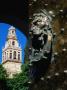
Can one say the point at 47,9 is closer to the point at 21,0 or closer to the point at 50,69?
the point at 50,69

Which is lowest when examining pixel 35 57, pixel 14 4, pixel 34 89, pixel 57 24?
pixel 34 89

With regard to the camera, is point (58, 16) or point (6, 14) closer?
point (58, 16)

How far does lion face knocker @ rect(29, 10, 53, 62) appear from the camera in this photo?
193 cm

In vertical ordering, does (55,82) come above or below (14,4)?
below

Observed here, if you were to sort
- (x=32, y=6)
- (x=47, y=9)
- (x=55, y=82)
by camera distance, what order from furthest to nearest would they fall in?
(x=32, y=6)
(x=47, y=9)
(x=55, y=82)

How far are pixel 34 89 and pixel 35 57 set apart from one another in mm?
152

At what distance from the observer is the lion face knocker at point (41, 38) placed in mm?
1930

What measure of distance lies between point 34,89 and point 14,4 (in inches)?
122

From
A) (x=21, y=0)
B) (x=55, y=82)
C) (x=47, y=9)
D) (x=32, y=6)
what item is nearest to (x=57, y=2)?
(x=47, y=9)

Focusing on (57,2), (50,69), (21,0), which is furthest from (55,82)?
(21,0)

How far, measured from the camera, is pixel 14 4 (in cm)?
505

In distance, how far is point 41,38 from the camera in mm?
1951

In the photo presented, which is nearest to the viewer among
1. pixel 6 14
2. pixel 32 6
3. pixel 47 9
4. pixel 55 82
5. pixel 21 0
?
pixel 55 82

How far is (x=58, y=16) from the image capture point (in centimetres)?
200
